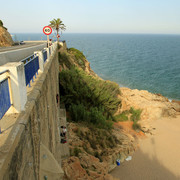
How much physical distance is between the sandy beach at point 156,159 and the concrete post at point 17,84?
33.8 ft

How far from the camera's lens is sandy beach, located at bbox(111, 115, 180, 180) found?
464 inches

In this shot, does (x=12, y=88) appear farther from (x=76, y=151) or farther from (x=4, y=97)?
(x=76, y=151)

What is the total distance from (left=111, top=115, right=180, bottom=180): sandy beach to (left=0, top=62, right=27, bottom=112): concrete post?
33.8ft

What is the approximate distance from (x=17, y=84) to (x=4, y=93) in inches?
11.4

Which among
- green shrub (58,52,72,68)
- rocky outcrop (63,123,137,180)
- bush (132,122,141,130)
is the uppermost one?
green shrub (58,52,72,68)

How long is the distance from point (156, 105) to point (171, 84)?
74.8 ft

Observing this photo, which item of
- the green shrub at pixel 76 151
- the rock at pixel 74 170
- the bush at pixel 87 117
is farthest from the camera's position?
the bush at pixel 87 117

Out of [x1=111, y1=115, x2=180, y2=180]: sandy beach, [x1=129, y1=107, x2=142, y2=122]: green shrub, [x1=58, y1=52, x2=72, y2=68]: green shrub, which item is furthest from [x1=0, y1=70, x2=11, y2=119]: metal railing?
[x1=58, y1=52, x2=72, y2=68]: green shrub

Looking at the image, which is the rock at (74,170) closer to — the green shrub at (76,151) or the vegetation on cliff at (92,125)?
the vegetation on cliff at (92,125)

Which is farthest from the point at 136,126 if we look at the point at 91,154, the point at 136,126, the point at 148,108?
the point at 91,154

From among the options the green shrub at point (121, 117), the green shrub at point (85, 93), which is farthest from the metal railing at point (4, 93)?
the green shrub at point (121, 117)

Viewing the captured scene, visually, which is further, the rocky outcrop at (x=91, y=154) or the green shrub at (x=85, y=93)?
the green shrub at (x=85, y=93)

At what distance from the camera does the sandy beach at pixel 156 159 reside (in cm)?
1177

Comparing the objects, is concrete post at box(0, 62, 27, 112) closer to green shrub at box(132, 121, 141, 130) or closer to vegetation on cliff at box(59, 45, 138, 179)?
vegetation on cliff at box(59, 45, 138, 179)
